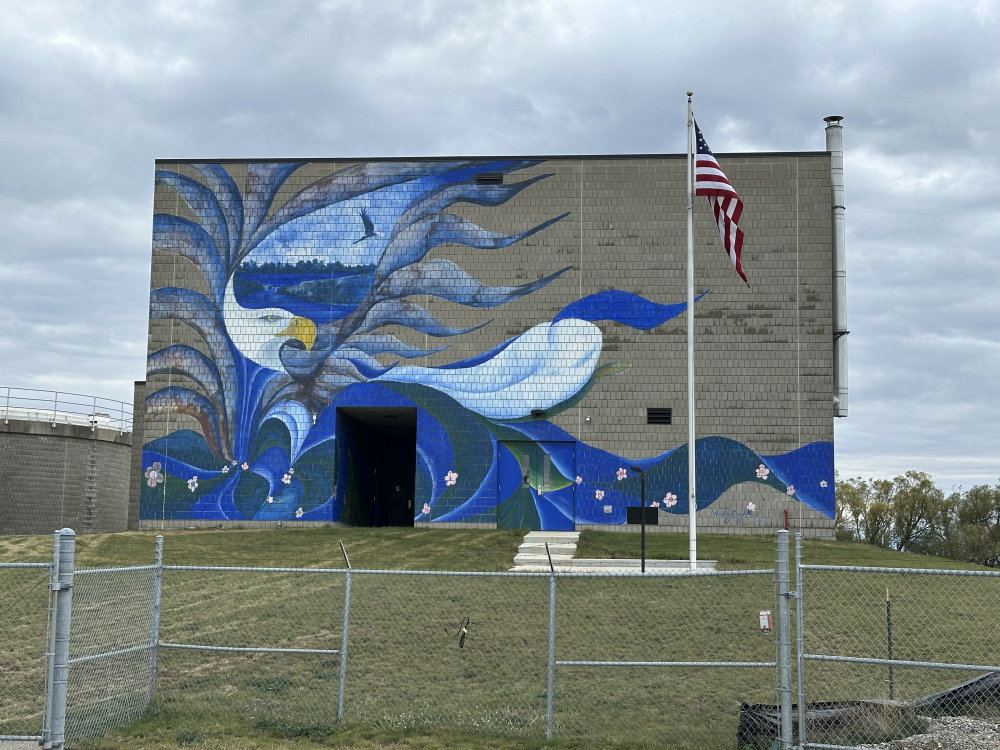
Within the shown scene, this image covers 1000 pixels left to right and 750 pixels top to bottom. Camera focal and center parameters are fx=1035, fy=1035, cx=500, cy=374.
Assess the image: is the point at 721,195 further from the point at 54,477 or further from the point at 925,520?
the point at 925,520

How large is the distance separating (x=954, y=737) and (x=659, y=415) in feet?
72.5

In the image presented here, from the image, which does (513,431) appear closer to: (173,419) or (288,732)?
(173,419)

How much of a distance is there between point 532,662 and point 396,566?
31.8 feet

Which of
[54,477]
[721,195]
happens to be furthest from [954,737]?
[54,477]

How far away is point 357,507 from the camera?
3600cm

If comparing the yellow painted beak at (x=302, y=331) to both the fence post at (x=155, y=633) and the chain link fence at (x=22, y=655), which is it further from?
the fence post at (x=155, y=633)

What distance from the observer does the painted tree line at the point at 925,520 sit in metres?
57.6

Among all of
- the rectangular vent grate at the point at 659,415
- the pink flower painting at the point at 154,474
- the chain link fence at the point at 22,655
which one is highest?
the rectangular vent grate at the point at 659,415

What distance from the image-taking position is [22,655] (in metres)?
14.6

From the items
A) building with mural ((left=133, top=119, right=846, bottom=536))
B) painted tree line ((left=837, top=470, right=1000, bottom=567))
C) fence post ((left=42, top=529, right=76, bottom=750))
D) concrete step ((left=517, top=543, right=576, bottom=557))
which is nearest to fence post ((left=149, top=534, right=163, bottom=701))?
fence post ((left=42, top=529, right=76, bottom=750))

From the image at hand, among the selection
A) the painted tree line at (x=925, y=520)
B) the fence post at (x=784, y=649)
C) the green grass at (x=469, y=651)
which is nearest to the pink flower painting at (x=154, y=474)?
the green grass at (x=469, y=651)

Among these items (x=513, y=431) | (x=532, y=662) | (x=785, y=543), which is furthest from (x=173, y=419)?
(x=785, y=543)

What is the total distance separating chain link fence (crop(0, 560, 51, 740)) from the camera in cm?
1142

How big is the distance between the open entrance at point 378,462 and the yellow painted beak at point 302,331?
7.93 feet
